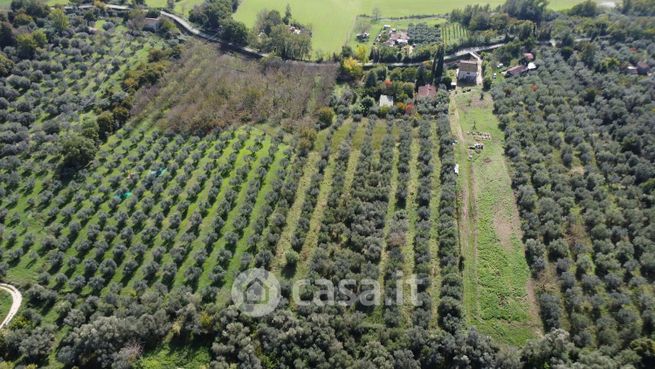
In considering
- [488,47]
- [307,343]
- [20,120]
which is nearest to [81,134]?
[20,120]

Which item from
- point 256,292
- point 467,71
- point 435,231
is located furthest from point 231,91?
point 435,231

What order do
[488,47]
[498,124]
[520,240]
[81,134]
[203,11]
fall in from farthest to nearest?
[203,11] → [488,47] → [498,124] → [81,134] → [520,240]

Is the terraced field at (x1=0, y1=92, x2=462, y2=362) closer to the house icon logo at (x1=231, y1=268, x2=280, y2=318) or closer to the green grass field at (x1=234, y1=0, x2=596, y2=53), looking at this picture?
the house icon logo at (x1=231, y1=268, x2=280, y2=318)

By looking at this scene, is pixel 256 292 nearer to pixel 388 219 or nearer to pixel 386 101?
pixel 388 219

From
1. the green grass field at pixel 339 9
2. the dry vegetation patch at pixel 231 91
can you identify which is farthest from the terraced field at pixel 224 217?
the green grass field at pixel 339 9

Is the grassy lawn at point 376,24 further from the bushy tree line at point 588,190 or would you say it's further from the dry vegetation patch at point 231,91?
the bushy tree line at point 588,190

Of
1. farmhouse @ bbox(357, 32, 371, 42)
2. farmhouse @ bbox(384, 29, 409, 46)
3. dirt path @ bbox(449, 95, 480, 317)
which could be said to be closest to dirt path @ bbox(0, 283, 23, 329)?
dirt path @ bbox(449, 95, 480, 317)

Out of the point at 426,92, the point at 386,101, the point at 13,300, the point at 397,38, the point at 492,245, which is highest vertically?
the point at 397,38

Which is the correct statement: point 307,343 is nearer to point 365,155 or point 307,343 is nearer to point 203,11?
point 365,155
